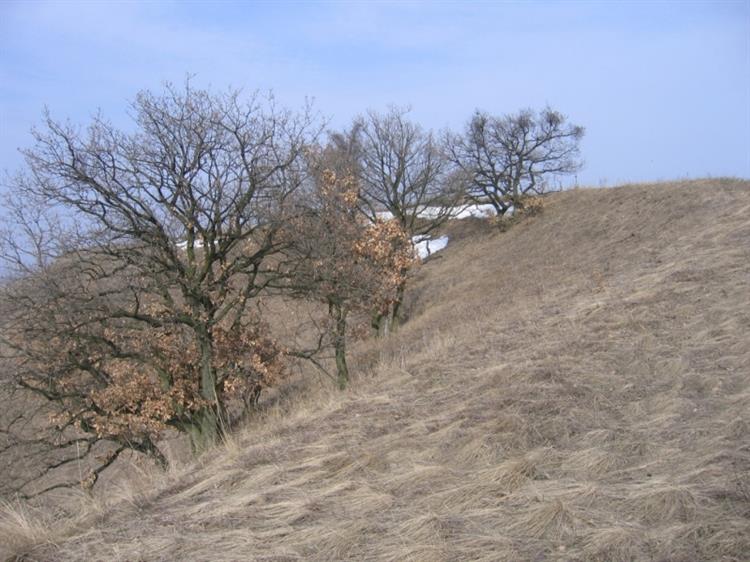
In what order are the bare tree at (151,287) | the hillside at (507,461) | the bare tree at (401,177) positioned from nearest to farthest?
the hillside at (507,461)
the bare tree at (151,287)
the bare tree at (401,177)

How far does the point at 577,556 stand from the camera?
3738 mm

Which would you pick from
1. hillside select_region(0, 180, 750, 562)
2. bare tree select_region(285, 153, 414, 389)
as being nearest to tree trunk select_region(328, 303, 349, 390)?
bare tree select_region(285, 153, 414, 389)

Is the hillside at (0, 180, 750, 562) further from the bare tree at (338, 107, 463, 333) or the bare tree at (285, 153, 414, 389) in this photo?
the bare tree at (338, 107, 463, 333)

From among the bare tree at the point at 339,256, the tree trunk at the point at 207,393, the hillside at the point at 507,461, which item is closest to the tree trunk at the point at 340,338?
the bare tree at the point at 339,256

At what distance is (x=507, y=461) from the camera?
5.12m

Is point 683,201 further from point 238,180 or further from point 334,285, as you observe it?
point 238,180

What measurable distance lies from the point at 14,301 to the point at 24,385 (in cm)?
165

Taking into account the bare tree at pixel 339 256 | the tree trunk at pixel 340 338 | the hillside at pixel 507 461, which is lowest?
the hillside at pixel 507 461

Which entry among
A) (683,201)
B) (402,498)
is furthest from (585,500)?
(683,201)

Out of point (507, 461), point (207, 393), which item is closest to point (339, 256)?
point (207, 393)

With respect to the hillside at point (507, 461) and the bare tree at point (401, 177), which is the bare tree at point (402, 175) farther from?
the hillside at point (507, 461)

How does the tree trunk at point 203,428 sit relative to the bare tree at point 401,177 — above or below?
below

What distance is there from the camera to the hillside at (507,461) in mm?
4086

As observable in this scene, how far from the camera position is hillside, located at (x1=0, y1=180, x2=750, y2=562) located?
161 inches
